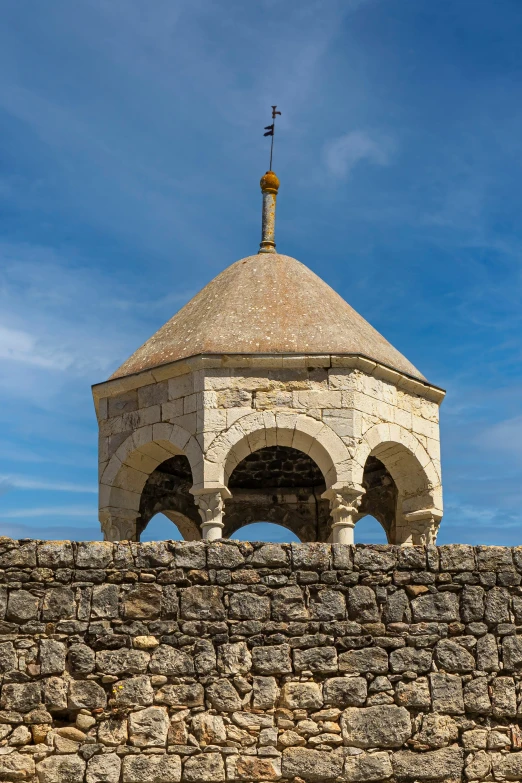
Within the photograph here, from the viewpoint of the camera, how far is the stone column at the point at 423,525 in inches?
485

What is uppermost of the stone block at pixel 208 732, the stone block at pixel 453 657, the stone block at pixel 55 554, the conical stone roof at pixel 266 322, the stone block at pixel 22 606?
the conical stone roof at pixel 266 322

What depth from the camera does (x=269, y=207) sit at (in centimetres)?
1396

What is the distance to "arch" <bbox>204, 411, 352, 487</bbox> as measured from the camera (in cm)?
1148

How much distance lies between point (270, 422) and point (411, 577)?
144 inches

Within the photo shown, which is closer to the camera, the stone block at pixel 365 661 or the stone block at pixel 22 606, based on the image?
the stone block at pixel 22 606

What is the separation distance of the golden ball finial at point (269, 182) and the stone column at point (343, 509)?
430 cm

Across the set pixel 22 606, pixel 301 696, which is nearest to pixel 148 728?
pixel 301 696

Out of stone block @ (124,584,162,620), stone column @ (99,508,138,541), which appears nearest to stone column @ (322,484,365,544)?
stone column @ (99,508,138,541)

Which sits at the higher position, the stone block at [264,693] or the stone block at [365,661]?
the stone block at [365,661]

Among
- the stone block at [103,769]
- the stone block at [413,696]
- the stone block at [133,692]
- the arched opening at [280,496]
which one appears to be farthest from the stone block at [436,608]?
the arched opening at [280,496]

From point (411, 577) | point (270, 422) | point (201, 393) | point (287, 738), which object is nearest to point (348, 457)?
point (270, 422)

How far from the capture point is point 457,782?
7941mm

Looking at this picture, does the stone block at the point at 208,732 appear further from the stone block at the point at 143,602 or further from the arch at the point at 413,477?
the arch at the point at 413,477

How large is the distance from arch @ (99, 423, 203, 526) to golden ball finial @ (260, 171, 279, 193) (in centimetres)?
362
